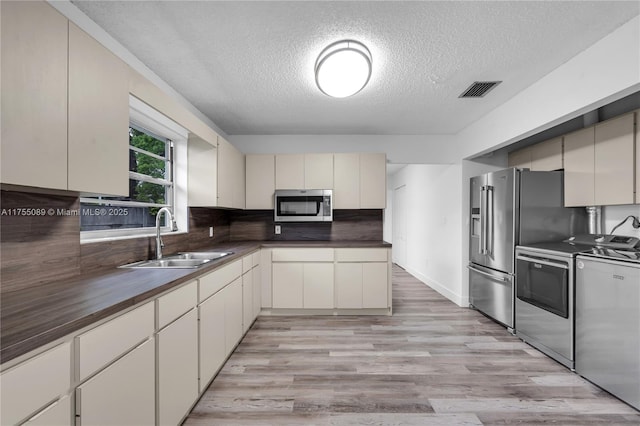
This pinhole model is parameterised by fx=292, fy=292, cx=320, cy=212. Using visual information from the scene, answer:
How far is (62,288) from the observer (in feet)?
4.52

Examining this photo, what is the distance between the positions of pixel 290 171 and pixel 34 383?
3.34m

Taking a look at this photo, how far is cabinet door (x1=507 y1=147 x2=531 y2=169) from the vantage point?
143 inches

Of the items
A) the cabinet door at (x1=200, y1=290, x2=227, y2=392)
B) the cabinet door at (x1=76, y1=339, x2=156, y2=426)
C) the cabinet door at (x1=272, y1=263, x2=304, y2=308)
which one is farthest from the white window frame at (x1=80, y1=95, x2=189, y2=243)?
the cabinet door at (x1=272, y1=263, x2=304, y2=308)

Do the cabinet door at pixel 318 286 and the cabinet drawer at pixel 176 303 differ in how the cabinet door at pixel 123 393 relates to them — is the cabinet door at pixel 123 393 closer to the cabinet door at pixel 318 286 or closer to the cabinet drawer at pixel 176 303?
the cabinet drawer at pixel 176 303

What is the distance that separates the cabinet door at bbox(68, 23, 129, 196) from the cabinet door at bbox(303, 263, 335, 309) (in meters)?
2.41

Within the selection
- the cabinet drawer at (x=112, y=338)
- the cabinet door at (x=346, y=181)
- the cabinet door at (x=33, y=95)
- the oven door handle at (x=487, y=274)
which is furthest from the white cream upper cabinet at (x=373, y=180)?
the cabinet door at (x=33, y=95)

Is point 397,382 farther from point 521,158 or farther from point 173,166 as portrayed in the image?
point 521,158

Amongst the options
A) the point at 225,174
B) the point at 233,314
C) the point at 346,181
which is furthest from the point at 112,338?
the point at 346,181

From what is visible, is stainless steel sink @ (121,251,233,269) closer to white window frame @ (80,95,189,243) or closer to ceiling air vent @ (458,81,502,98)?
white window frame @ (80,95,189,243)

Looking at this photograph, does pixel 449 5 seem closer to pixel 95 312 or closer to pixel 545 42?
pixel 545 42

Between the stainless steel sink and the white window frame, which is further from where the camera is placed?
the stainless steel sink

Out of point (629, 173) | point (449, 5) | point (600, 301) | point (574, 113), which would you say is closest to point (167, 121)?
point (449, 5)

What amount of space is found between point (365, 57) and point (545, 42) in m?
1.24

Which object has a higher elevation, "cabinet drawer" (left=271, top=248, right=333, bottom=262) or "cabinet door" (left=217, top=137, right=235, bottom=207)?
"cabinet door" (left=217, top=137, right=235, bottom=207)
